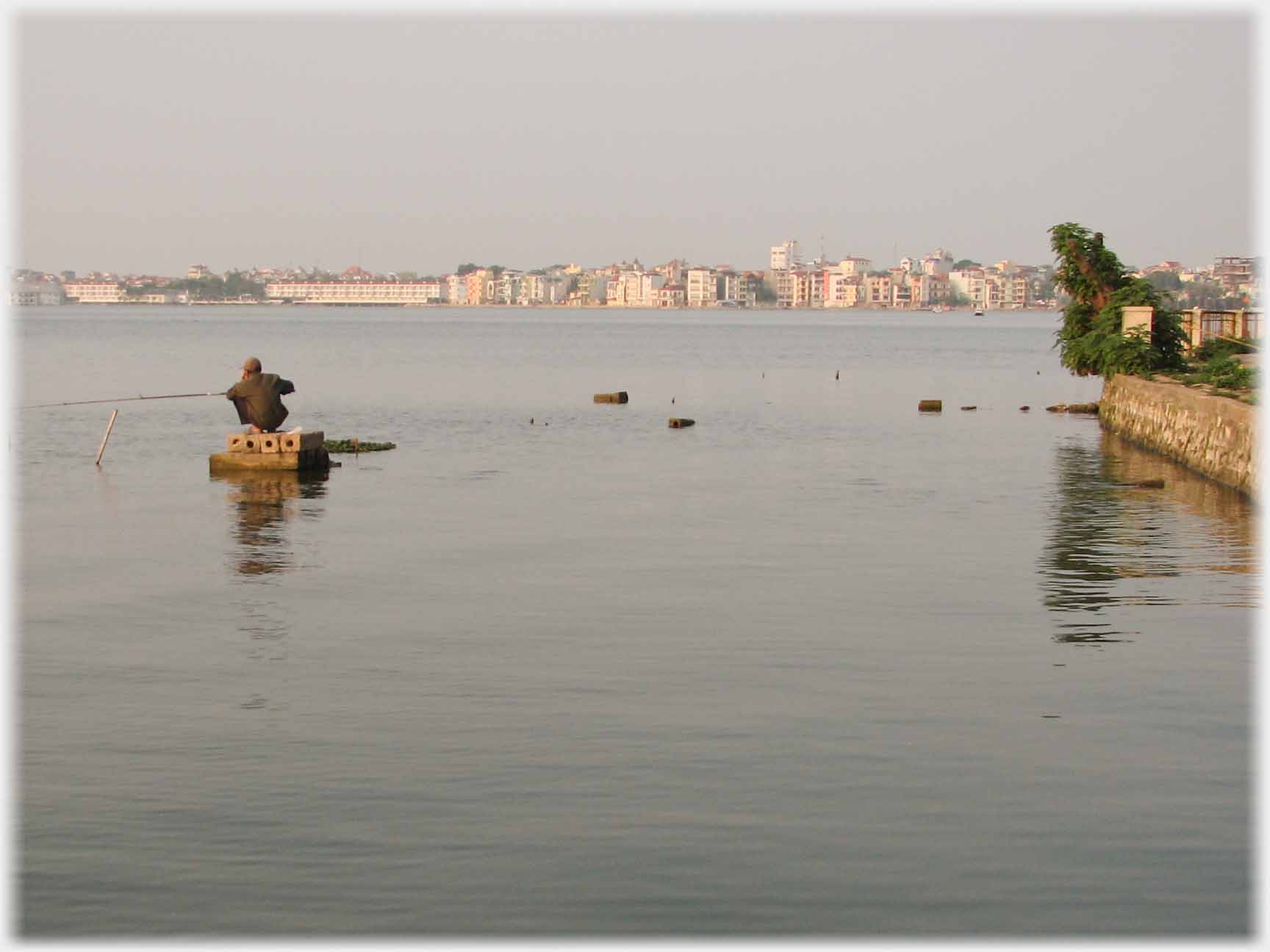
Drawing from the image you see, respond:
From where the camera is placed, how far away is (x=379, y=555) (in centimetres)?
1803

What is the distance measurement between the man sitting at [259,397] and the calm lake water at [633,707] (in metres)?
0.94

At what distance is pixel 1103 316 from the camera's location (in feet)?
129

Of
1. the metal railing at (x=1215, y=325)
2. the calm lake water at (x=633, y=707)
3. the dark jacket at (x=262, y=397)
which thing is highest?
the metal railing at (x=1215, y=325)

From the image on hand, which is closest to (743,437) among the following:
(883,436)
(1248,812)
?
(883,436)

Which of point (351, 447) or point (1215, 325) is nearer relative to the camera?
point (351, 447)

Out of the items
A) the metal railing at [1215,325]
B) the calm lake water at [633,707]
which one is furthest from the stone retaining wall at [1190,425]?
the metal railing at [1215,325]

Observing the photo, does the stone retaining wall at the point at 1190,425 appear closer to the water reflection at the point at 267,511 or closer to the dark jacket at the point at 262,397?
the water reflection at the point at 267,511

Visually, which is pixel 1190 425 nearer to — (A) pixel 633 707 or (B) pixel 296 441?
(B) pixel 296 441

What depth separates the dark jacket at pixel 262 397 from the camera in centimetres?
2491

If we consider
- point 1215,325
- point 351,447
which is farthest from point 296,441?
point 1215,325

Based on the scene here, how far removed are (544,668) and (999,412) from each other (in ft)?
120

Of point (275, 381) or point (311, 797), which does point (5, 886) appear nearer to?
point (311, 797)

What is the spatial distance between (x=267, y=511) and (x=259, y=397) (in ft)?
12.4

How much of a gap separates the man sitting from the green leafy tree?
2017cm
